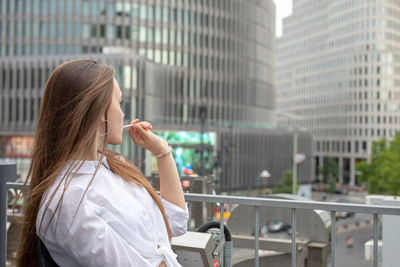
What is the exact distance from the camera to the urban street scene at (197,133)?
190cm

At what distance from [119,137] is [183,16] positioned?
6201cm

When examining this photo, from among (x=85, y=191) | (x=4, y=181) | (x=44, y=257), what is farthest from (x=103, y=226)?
(x=4, y=181)

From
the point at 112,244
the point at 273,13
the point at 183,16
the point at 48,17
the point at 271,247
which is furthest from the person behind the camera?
the point at 273,13

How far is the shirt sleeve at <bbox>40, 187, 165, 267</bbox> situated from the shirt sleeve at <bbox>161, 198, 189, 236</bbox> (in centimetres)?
45

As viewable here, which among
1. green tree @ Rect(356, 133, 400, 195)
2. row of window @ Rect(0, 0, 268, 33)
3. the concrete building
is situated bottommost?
green tree @ Rect(356, 133, 400, 195)

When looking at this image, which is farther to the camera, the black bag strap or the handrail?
the handrail

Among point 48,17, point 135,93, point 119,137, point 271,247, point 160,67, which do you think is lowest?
point 271,247

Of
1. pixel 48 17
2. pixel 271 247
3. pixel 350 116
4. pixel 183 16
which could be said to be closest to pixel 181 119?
pixel 183 16

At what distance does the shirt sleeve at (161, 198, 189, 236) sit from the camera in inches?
88.4

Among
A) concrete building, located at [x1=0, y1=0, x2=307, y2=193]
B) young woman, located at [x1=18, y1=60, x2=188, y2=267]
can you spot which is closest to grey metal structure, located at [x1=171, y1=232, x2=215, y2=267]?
young woman, located at [x1=18, y1=60, x2=188, y2=267]

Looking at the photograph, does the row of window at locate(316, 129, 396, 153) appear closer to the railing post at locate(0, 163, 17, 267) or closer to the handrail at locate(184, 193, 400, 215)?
the handrail at locate(184, 193, 400, 215)

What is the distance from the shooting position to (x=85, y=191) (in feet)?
5.90

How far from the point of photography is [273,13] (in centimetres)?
7838

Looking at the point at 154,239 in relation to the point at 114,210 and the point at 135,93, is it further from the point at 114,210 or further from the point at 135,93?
the point at 135,93
